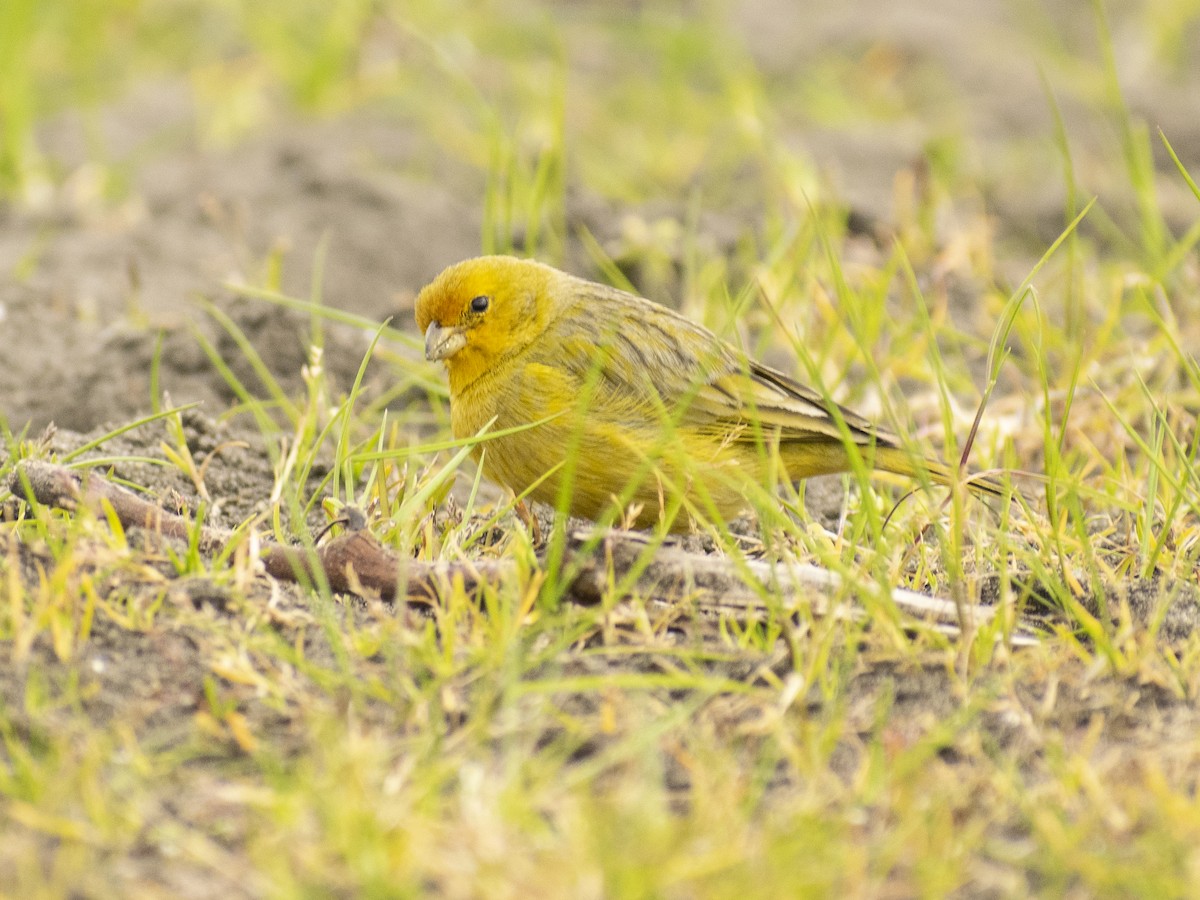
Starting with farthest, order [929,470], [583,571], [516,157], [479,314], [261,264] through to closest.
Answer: [261,264] < [516,157] < [479,314] < [929,470] < [583,571]

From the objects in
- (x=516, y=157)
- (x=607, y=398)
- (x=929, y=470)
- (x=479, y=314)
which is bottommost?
(x=929, y=470)

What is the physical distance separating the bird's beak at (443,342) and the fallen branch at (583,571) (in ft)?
2.85

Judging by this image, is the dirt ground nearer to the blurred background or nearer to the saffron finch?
the blurred background

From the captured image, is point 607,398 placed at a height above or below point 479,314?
below

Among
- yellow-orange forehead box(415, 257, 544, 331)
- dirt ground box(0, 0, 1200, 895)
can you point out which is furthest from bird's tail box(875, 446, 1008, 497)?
yellow-orange forehead box(415, 257, 544, 331)

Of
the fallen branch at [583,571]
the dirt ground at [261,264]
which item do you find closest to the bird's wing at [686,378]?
the fallen branch at [583,571]

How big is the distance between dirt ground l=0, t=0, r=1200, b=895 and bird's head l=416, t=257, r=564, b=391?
1.98ft

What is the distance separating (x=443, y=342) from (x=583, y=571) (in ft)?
3.83

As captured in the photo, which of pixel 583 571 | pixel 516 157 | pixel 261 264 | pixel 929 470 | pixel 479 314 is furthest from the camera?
pixel 261 264

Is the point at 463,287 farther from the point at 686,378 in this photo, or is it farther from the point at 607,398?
the point at 686,378

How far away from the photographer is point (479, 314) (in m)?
4.10

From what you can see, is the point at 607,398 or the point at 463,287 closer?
the point at 607,398

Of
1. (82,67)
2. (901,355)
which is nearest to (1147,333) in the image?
(901,355)

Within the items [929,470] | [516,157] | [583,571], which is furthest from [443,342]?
[516,157]
